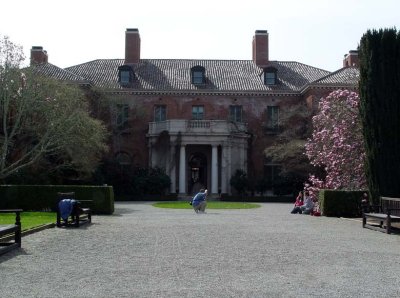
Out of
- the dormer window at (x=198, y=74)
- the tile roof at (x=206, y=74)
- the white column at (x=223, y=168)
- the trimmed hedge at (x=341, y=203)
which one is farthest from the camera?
the dormer window at (x=198, y=74)

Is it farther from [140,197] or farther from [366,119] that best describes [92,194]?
[140,197]

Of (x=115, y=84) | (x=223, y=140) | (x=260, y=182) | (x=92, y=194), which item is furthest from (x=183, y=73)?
(x=92, y=194)

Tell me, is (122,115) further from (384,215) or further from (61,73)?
(384,215)

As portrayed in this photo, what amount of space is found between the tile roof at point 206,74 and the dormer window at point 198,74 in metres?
0.50

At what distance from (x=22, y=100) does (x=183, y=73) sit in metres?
24.5

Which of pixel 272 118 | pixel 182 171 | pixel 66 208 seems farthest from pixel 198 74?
pixel 66 208

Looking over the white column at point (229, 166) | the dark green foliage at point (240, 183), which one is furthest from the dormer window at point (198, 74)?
the dark green foliage at point (240, 183)

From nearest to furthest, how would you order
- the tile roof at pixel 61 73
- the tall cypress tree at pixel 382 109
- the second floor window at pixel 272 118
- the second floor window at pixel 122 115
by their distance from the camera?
1. the tall cypress tree at pixel 382 109
2. the tile roof at pixel 61 73
3. the second floor window at pixel 122 115
4. the second floor window at pixel 272 118

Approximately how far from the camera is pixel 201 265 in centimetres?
961

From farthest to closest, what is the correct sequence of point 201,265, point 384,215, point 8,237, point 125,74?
point 125,74, point 384,215, point 8,237, point 201,265

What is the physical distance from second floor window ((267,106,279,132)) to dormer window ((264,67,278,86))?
231 centimetres

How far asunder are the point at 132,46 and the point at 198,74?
7.12m

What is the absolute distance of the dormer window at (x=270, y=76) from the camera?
1976 inches

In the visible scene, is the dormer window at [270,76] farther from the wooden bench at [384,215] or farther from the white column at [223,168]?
the wooden bench at [384,215]
